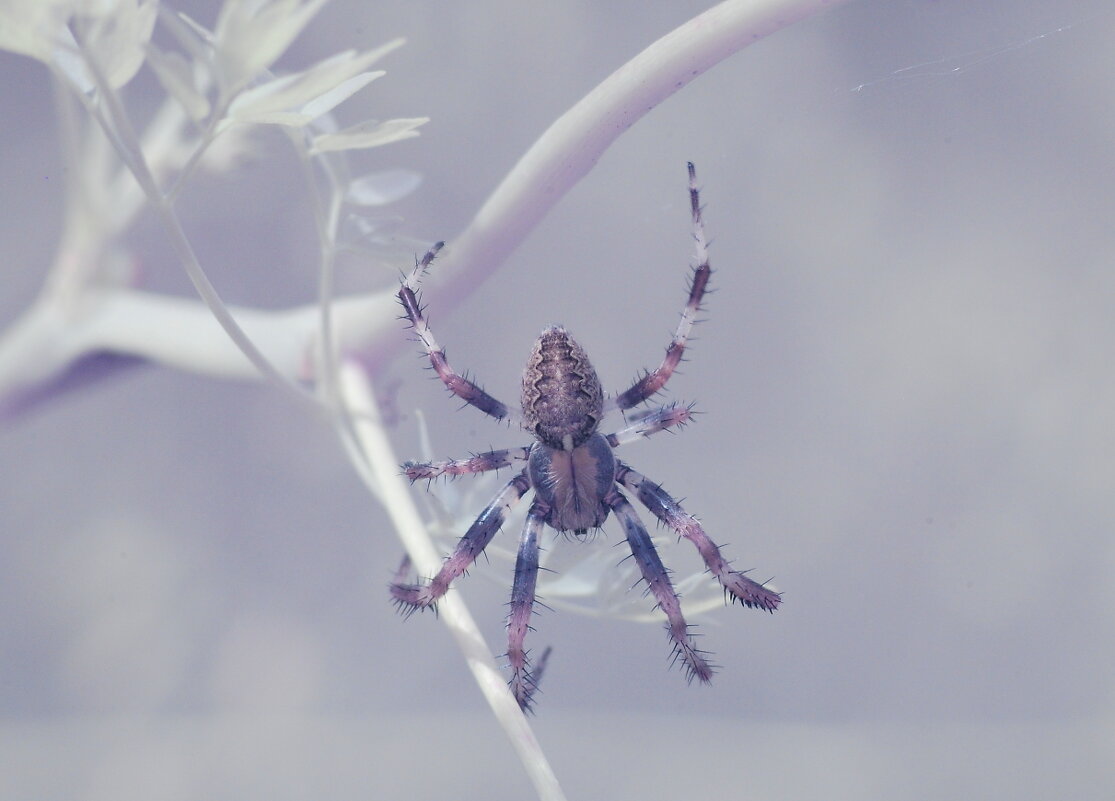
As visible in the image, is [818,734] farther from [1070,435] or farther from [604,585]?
[604,585]

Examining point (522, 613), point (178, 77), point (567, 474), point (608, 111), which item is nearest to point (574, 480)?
point (567, 474)

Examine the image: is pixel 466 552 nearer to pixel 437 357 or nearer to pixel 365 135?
Answer: pixel 437 357

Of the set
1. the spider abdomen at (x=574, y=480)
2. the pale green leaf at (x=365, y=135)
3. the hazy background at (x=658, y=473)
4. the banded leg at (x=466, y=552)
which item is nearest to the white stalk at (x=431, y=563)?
the banded leg at (x=466, y=552)

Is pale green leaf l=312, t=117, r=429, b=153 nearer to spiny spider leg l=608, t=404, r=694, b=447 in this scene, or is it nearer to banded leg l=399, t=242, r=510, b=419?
banded leg l=399, t=242, r=510, b=419

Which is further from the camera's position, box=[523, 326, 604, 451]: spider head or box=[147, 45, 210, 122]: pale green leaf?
box=[523, 326, 604, 451]: spider head

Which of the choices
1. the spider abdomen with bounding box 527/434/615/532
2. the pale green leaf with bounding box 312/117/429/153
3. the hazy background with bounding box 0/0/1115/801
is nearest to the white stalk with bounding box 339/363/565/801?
the spider abdomen with bounding box 527/434/615/532

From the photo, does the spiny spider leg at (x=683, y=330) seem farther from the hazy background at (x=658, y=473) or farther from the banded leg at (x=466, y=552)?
the hazy background at (x=658, y=473)

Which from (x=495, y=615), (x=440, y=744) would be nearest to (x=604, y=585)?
(x=495, y=615)
